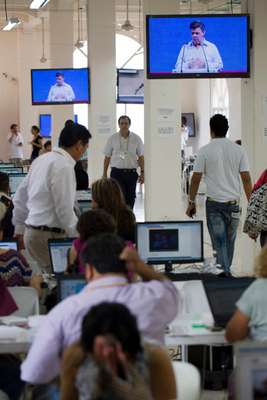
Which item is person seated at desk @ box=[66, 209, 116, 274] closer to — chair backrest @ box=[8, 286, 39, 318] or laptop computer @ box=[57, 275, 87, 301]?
laptop computer @ box=[57, 275, 87, 301]

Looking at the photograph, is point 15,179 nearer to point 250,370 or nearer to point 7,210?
point 7,210

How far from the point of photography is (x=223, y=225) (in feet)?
24.2

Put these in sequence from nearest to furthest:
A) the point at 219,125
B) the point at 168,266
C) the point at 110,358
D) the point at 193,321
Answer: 1. the point at 110,358
2. the point at 193,321
3. the point at 168,266
4. the point at 219,125

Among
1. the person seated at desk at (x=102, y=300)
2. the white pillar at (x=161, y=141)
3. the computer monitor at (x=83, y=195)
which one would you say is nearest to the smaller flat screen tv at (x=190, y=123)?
the white pillar at (x=161, y=141)

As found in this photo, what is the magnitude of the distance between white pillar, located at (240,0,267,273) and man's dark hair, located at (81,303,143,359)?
5.97 metres

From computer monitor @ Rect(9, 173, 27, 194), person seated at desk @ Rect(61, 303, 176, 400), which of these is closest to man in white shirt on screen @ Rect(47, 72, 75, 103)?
computer monitor @ Rect(9, 173, 27, 194)

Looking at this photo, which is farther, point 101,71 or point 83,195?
point 101,71

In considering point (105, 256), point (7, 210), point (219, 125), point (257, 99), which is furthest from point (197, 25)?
point (105, 256)

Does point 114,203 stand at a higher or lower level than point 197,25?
lower

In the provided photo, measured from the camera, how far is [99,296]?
9.40ft

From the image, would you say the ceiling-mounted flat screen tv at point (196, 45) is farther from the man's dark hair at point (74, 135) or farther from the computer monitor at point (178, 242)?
A: the computer monitor at point (178, 242)

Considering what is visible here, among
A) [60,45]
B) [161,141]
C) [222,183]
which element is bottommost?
[222,183]

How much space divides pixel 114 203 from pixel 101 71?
8073 millimetres

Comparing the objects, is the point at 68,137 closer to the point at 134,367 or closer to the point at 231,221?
the point at 231,221
